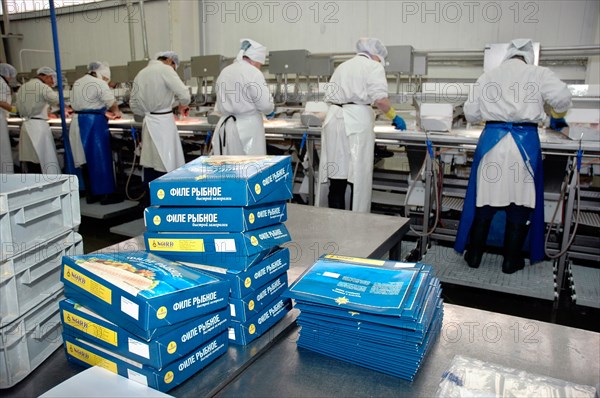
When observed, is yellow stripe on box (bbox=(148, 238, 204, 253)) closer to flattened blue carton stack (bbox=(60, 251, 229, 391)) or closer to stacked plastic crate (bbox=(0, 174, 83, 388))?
flattened blue carton stack (bbox=(60, 251, 229, 391))

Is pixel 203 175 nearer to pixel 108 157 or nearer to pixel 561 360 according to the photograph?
pixel 561 360

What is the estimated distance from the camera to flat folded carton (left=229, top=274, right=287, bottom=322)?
104 cm

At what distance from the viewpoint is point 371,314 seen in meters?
0.95

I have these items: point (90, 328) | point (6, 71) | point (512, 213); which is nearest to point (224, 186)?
point (90, 328)

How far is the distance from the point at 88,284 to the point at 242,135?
310 cm

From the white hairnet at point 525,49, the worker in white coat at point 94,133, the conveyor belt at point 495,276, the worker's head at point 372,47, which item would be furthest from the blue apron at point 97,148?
the white hairnet at point 525,49

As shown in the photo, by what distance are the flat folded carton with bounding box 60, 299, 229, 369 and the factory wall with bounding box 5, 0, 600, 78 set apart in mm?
5309

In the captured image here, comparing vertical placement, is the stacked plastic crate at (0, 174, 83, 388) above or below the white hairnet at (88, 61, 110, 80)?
below

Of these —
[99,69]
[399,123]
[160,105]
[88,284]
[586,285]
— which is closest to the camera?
[88,284]

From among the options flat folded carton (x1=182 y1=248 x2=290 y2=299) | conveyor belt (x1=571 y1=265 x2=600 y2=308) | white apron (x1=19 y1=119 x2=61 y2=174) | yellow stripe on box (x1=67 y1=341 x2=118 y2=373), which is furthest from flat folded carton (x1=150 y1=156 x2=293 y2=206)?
white apron (x1=19 y1=119 x2=61 y2=174)

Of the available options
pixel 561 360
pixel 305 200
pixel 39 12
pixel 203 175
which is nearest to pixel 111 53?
pixel 39 12

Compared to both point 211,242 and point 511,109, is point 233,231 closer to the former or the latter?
point 211,242

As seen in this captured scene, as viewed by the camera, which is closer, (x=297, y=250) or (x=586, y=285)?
(x=297, y=250)

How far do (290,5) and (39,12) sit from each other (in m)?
6.02
